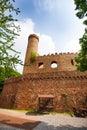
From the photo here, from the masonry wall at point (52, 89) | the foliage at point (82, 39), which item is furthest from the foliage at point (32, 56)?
the foliage at point (82, 39)

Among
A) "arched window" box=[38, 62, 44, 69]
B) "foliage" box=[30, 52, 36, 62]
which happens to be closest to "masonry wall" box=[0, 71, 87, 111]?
"foliage" box=[30, 52, 36, 62]

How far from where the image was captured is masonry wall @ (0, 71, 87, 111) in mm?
19031

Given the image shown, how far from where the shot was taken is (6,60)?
6918mm

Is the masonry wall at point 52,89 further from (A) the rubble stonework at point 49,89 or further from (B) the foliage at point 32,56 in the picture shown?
(B) the foliage at point 32,56

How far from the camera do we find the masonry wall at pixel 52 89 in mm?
19031

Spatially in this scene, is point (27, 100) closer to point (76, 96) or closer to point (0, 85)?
point (76, 96)

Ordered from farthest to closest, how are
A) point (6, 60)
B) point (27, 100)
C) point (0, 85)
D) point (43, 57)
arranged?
point (0, 85) < point (43, 57) < point (27, 100) < point (6, 60)

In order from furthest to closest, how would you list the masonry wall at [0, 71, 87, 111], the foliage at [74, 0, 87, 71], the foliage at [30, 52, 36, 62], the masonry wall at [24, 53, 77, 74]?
the foliage at [30, 52, 36, 62], the masonry wall at [24, 53, 77, 74], the masonry wall at [0, 71, 87, 111], the foliage at [74, 0, 87, 71]

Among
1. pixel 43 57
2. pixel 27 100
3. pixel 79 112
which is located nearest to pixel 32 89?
pixel 27 100

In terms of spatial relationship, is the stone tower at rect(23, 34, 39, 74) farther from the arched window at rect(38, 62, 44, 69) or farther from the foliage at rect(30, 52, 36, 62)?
the arched window at rect(38, 62, 44, 69)

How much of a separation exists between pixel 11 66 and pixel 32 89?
1415 cm

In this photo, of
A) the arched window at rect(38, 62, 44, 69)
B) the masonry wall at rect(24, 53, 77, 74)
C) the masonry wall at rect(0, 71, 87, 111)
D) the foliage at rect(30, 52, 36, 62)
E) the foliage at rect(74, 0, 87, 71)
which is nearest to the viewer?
the foliage at rect(74, 0, 87, 71)

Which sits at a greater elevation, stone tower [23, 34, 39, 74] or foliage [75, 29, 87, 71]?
stone tower [23, 34, 39, 74]

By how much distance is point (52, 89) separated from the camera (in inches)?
797
